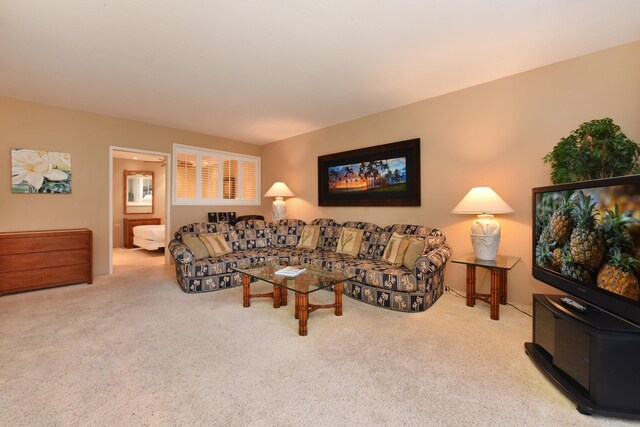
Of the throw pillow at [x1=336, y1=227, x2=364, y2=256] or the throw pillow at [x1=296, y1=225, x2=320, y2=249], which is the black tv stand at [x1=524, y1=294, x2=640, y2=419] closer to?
the throw pillow at [x1=336, y1=227, x2=364, y2=256]

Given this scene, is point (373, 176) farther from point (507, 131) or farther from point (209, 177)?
point (209, 177)

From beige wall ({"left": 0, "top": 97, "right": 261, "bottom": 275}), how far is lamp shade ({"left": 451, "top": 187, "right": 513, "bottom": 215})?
4911mm

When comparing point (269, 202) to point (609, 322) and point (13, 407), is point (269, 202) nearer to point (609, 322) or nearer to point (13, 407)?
point (13, 407)

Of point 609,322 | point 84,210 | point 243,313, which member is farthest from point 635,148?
point 84,210

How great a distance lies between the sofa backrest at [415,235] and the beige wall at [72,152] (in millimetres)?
4117

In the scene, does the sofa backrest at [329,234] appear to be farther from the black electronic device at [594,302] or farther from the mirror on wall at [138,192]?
the mirror on wall at [138,192]

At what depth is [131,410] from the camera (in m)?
1.52

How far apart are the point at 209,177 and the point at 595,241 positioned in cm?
560

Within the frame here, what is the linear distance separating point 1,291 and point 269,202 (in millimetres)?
4196

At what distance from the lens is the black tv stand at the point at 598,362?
145 cm

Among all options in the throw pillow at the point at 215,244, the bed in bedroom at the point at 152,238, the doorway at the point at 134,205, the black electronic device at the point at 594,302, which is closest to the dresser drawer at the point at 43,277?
the throw pillow at the point at 215,244

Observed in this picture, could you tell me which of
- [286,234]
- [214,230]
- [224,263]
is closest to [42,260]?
[214,230]

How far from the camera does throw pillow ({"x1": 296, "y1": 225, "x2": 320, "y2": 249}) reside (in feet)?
14.9

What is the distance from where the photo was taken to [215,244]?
4.06 metres
